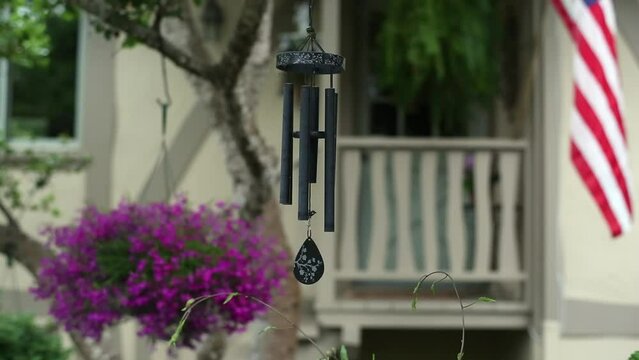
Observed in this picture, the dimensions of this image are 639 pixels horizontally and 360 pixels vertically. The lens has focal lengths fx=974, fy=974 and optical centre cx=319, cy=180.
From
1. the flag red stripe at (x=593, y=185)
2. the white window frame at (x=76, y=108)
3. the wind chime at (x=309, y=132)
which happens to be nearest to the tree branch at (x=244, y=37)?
the wind chime at (x=309, y=132)

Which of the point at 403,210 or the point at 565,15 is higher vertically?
the point at 565,15

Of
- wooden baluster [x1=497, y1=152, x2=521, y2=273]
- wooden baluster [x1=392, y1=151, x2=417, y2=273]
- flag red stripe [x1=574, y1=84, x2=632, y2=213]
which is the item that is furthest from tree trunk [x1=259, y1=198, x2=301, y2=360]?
flag red stripe [x1=574, y1=84, x2=632, y2=213]

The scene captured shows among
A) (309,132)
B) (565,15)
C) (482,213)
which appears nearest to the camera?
(309,132)

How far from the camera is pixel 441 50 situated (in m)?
6.80

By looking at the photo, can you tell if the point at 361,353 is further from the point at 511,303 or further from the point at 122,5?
the point at 122,5

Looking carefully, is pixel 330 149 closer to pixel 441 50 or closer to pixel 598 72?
pixel 598 72

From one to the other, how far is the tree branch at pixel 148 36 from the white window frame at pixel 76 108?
8.91 feet

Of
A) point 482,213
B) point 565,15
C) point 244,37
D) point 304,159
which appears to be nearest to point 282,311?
point 482,213

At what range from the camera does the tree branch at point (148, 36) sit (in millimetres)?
5207

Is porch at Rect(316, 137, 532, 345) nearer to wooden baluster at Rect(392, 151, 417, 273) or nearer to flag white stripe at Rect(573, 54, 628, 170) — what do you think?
wooden baluster at Rect(392, 151, 417, 273)

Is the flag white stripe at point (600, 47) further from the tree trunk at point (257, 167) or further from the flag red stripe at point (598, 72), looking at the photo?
the tree trunk at point (257, 167)

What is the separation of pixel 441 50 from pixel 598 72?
1.28m

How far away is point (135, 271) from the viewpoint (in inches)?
195

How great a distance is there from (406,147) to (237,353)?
7.05ft
